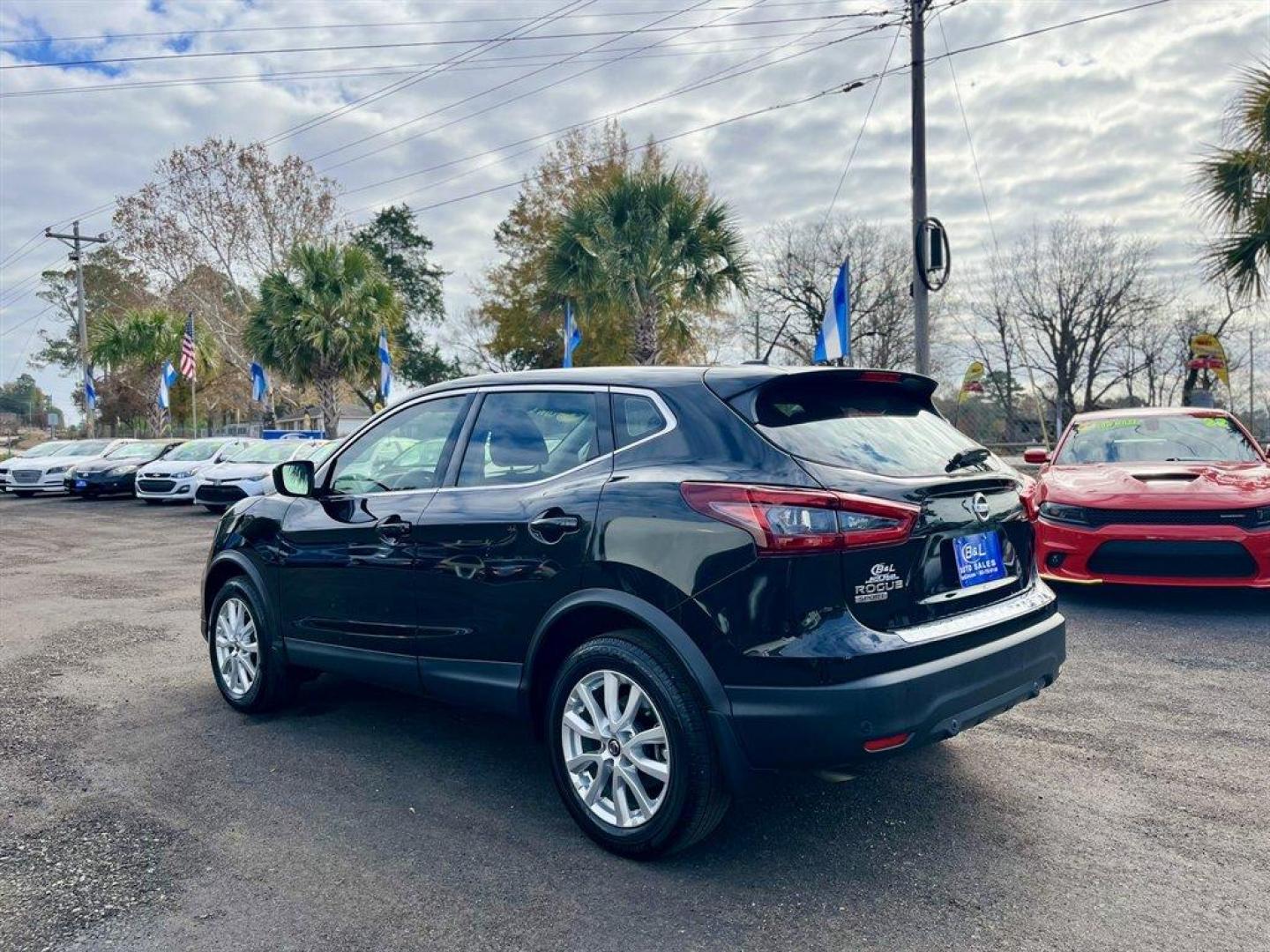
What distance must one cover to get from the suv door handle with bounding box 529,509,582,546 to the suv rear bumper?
833 millimetres

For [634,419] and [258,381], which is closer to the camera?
[634,419]

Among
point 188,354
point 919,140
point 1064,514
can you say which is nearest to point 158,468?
point 188,354

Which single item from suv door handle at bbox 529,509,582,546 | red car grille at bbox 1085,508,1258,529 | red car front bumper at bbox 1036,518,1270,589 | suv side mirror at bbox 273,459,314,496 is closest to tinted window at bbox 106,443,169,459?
suv side mirror at bbox 273,459,314,496

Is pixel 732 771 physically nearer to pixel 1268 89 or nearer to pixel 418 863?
pixel 418 863

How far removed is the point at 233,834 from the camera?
349 centimetres

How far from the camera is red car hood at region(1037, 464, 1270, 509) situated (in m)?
6.67

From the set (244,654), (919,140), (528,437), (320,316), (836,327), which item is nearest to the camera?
(528,437)

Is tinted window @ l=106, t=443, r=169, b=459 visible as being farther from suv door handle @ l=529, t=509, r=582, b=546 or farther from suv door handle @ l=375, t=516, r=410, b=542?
suv door handle @ l=529, t=509, r=582, b=546

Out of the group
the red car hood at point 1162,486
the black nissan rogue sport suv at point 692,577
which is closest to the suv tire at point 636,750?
the black nissan rogue sport suv at point 692,577

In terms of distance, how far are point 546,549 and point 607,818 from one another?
3.13 ft

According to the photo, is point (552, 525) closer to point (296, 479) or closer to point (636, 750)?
point (636, 750)

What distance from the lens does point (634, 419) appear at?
137 inches

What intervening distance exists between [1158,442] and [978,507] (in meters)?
5.68

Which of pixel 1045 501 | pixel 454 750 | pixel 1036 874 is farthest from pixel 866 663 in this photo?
pixel 1045 501
